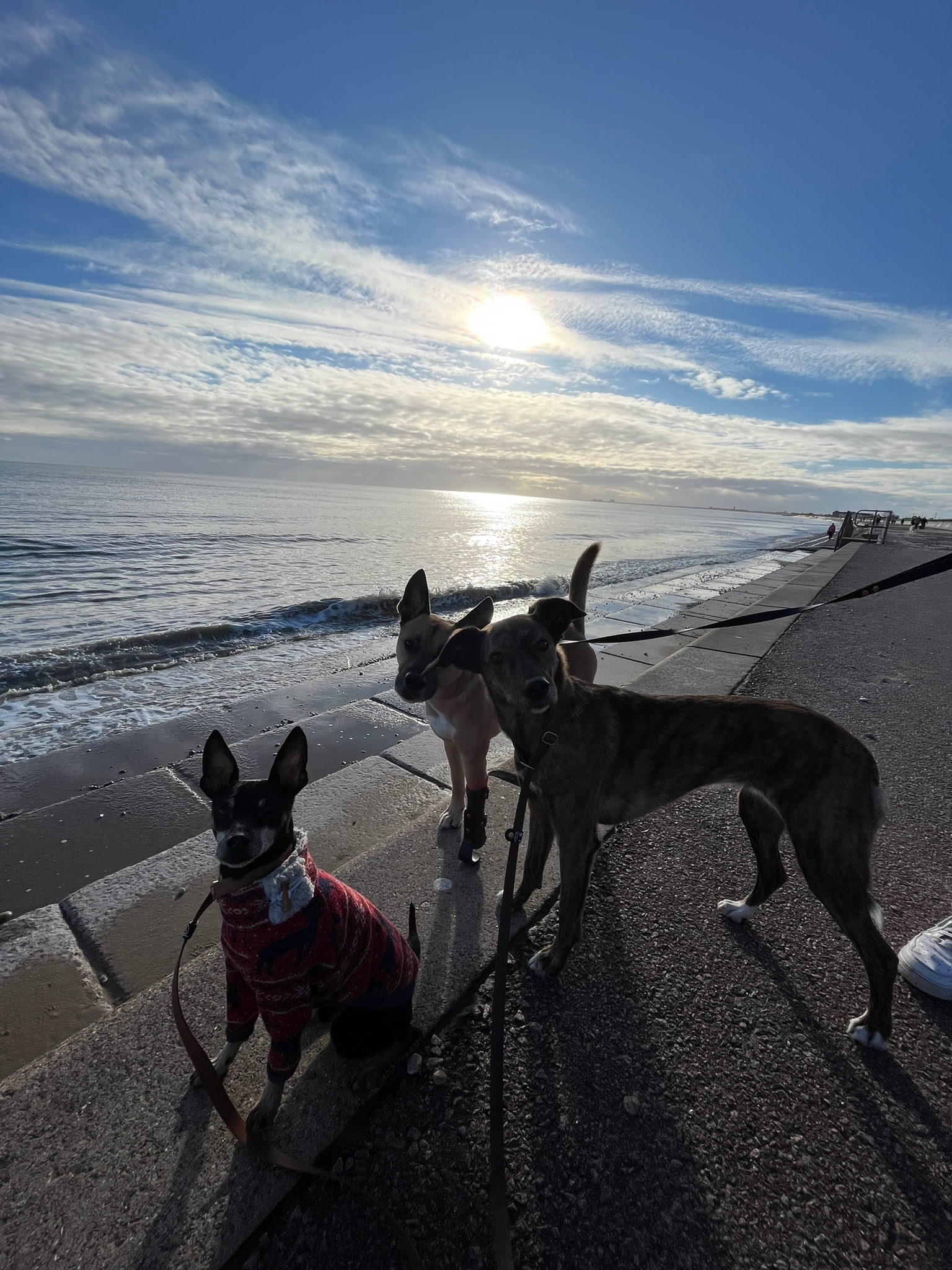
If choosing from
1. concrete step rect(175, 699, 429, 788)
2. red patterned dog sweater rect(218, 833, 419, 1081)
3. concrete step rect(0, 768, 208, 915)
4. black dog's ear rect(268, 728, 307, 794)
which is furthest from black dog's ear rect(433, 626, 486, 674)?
Result: concrete step rect(0, 768, 208, 915)

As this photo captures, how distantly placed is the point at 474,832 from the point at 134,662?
863cm

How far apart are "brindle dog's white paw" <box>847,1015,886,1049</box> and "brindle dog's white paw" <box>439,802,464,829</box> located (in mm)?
2334

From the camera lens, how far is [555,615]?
3.00 metres

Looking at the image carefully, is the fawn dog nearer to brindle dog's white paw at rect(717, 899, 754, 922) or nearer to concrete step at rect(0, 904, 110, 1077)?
brindle dog's white paw at rect(717, 899, 754, 922)

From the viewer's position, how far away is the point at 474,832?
3.42 m

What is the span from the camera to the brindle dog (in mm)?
2412

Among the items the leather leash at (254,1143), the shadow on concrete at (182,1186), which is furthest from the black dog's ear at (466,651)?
the shadow on concrete at (182,1186)

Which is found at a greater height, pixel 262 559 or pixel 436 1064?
pixel 436 1064

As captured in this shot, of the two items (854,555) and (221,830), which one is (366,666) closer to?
(221,830)

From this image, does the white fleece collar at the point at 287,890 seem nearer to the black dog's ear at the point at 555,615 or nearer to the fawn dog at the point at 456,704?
the fawn dog at the point at 456,704

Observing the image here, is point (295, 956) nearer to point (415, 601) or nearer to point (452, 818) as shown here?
point (452, 818)

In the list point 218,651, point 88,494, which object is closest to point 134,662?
point 218,651

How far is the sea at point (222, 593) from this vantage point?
26.2 ft

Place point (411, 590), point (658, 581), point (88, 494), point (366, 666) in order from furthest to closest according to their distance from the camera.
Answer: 1. point (88, 494)
2. point (658, 581)
3. point (366, 666)
4. point (411, 590)
